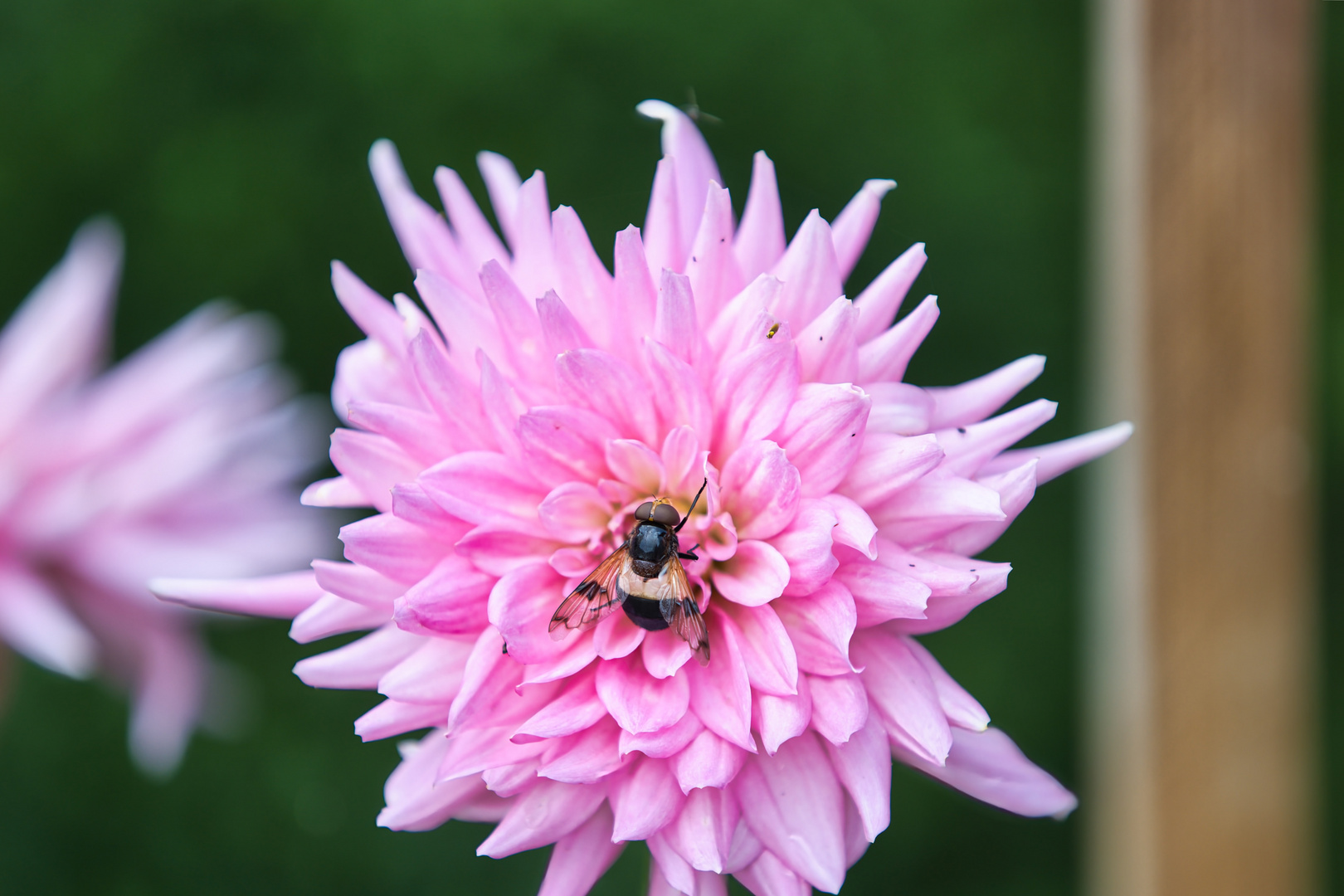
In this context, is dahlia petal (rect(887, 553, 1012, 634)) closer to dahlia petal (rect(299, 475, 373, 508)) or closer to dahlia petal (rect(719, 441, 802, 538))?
dahlia petal (rect(719, 441, 802, 538))

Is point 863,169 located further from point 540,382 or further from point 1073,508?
point 540,382

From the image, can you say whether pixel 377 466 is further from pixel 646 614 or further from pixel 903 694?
pixel 903 694

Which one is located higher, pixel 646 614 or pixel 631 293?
pixel 631 293

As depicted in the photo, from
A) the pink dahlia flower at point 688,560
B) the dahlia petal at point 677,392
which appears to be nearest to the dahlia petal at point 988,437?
the pink dahlia flower at point 688,560

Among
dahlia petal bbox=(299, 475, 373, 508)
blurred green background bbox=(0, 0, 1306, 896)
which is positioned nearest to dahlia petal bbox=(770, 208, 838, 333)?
dahlia petal bbox=(299, 475, 373, 508)

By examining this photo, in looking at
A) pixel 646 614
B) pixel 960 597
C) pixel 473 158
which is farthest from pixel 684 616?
pixel 473 158

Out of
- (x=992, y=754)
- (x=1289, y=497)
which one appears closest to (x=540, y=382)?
(x=992, y=754)
